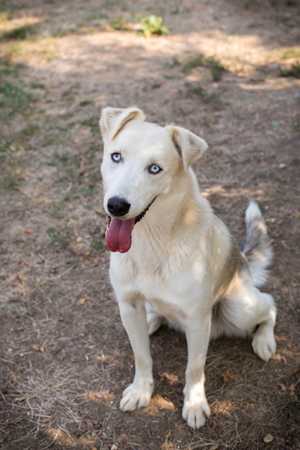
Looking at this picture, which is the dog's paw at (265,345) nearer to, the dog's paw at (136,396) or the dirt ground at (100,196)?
the dirt ground at (100,196)

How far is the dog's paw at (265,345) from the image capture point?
351 centimetres

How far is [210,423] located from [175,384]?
0.46 meters

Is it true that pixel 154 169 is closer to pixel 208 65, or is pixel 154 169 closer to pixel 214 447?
pixel 214 447

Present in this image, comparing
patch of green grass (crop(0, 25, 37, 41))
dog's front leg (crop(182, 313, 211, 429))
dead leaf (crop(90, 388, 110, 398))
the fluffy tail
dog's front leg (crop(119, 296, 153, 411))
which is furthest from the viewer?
patch of green grass (crop(0, 25, 37, 41))

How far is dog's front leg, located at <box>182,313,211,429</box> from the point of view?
9.53 feet

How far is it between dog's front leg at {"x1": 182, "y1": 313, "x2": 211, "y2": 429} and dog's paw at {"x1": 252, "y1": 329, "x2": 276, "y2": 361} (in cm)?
69

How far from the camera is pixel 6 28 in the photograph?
9859 mm

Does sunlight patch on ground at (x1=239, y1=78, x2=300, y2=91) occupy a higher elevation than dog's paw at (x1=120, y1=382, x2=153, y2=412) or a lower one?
higher

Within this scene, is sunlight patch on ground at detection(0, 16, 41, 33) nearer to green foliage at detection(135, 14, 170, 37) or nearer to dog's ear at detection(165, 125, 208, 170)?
green foliage at detection(135, 14, 170, 37)

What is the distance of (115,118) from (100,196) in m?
2.70

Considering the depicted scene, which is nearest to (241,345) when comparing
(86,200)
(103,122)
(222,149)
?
(103,122)

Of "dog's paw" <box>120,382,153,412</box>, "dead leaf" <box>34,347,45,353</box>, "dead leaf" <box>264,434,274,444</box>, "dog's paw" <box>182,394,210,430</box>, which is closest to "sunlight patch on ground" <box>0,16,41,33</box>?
"dead leaf" <box>34,347,45,353</box>

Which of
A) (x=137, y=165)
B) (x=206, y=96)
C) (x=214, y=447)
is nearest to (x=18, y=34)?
(x=206, y=96)

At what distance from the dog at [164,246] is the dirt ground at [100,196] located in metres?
0.35
